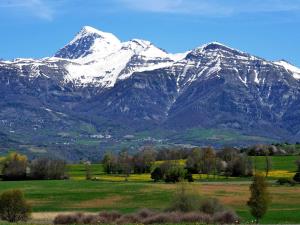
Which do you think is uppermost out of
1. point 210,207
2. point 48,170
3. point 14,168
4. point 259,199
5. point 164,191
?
point 14,168

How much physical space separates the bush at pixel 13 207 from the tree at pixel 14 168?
99.0m

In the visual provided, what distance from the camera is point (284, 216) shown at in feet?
259

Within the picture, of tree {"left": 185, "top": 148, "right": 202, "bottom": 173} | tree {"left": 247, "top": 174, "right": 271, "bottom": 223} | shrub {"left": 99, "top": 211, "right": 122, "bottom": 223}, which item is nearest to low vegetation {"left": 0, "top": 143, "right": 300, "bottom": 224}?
tree {"left": 247, "top": 174, "right": 271, "bottom": 223}

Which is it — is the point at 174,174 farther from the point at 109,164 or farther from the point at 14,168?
the point at 109,164

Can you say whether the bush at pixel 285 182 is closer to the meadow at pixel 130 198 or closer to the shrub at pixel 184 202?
the meadow at pixel 130 198

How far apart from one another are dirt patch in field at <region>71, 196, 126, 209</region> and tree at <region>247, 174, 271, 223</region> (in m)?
30.4

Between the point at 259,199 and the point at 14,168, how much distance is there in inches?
4353

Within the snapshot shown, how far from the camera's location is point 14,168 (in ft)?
568

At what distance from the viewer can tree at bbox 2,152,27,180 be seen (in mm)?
172125

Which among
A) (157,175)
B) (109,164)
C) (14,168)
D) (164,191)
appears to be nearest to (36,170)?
(14,168)

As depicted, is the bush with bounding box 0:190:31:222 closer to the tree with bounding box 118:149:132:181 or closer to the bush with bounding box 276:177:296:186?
the bush with bounding box 276:177:296:186

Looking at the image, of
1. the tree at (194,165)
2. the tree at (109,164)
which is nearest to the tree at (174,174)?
the tree at (194,165)

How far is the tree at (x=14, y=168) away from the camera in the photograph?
172m

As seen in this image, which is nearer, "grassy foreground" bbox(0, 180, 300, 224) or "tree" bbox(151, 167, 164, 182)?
"grassy foreground" bbox(0, 180, 300, 224)
